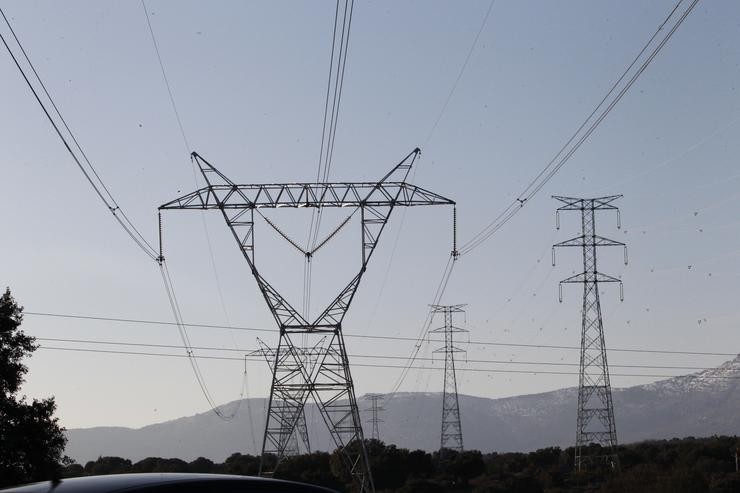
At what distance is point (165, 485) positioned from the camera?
8.62 meters

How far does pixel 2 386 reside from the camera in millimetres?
38375

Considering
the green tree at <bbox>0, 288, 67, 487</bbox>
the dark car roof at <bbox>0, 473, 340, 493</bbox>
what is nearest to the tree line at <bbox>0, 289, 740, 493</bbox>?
the green tree at <bbox>0, 288, 67, 487</bbox>

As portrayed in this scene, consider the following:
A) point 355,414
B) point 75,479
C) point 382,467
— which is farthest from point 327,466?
point 75,479

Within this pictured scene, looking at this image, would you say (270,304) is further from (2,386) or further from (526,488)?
(526,488)

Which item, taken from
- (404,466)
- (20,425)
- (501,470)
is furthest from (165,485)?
(501,470)

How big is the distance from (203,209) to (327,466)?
5122cm

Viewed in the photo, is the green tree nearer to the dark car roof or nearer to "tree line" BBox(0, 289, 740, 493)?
"tree line" BBox(0, 289, 740, 493)

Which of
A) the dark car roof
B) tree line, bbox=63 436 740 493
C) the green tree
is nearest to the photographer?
the dark car roof

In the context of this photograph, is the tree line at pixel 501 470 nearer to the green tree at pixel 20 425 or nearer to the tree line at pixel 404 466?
the tree line at pixel 404 466

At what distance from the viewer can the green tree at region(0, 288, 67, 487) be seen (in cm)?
3644

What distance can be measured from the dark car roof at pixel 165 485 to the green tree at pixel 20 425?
1072 inches

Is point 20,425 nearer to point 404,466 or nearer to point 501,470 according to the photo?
point 404,466

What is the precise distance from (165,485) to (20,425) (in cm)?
3075

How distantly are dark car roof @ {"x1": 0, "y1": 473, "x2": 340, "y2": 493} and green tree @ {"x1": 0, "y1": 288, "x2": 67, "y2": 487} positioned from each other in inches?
1072
